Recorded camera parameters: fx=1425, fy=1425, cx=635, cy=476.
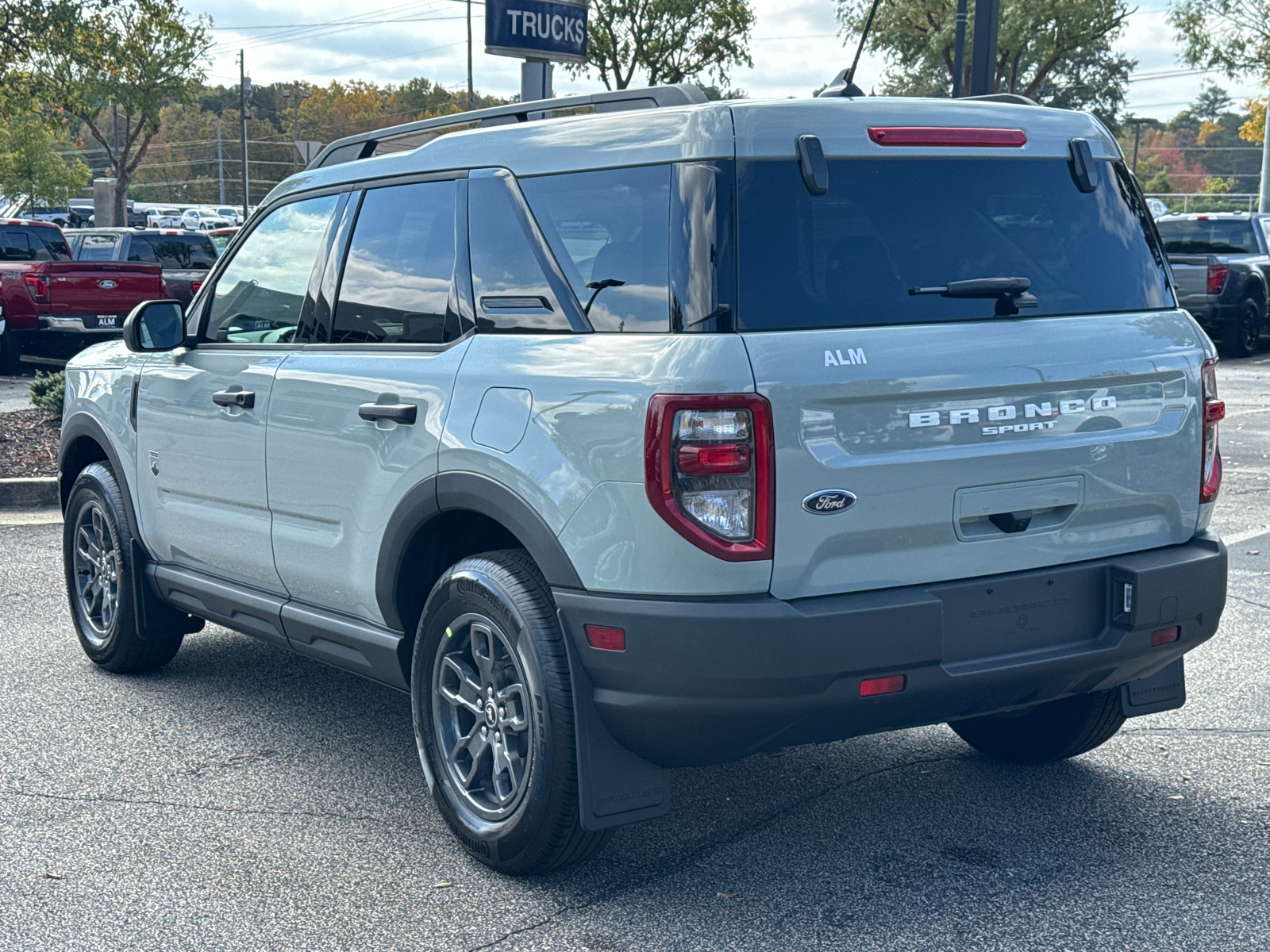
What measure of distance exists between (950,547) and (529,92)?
26.5 feet

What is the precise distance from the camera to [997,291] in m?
3.57

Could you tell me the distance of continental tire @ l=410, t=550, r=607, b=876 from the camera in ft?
11.5

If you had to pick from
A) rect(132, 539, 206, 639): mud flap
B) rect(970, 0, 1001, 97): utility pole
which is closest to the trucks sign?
rect(132, 539, 206, 639): mud flap

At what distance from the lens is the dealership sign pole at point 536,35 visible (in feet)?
33.6

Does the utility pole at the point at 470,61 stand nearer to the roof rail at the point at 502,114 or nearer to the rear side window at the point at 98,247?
the rear side window at the point at 98,247

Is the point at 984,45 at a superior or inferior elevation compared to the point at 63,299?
superior

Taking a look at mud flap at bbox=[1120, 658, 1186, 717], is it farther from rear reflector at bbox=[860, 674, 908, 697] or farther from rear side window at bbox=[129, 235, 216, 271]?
rear side window at bbox=[129, 235, 216, 271]

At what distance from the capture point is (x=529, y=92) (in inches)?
423

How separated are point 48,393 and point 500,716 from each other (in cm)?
967

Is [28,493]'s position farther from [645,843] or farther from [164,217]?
[164,217]

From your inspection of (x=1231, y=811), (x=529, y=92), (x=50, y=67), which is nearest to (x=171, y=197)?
(x=50, y=67)

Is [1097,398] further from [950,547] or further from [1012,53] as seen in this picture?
[1012,53]

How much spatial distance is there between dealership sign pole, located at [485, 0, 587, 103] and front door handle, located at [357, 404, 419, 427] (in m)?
6.74

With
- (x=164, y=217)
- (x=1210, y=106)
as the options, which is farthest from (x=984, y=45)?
(x=1210, y=106)
